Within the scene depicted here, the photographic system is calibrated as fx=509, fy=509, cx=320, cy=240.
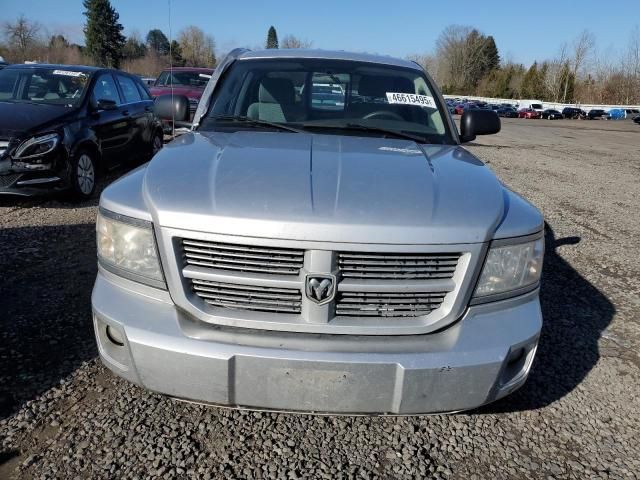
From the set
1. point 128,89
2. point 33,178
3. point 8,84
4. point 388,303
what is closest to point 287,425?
point 388,303

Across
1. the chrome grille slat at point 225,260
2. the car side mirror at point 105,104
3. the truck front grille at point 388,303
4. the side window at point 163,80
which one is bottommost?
the truck front grille at point 388,303

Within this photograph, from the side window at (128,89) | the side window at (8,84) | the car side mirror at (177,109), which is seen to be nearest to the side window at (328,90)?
the car side mirror at (177,109)

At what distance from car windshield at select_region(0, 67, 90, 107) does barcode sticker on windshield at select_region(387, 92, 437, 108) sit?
4876mm

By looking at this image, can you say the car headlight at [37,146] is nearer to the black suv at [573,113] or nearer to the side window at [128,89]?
the side window at [128,89]

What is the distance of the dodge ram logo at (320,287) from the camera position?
71.9 inches

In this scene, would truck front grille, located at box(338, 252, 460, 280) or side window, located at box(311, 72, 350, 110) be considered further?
side window, located at box(311, 72, 350, 110)

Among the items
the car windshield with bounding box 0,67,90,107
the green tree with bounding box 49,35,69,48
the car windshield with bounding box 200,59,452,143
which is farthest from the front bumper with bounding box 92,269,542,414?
the green tree with bounding box 49,35,69,48

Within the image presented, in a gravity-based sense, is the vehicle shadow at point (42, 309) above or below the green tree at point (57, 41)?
below

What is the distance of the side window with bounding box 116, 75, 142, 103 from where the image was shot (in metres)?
7.86

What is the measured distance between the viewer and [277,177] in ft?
6.77

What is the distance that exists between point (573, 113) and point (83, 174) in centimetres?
6630

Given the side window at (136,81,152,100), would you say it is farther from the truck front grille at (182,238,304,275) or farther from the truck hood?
the truck front grille at (182,238,304,275)

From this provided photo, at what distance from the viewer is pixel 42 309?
11.0 feet

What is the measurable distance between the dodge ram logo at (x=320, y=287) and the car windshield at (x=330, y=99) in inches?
54.5
